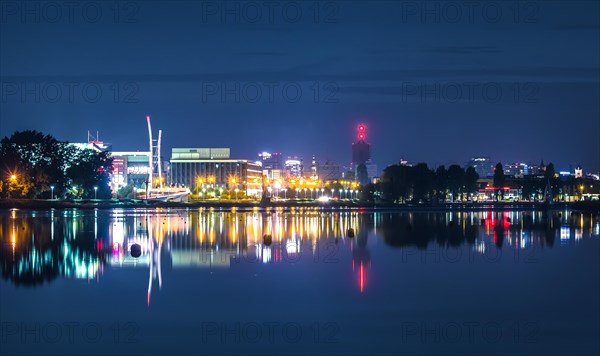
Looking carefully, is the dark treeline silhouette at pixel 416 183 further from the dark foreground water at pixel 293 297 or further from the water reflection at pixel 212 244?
the dark foreground water at pixel 293 297

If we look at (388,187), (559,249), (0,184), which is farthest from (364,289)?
(388,187)

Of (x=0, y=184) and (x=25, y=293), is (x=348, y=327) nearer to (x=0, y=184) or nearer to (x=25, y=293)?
(x=25, y=293)

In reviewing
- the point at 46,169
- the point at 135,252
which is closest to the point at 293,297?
the point at 135,252

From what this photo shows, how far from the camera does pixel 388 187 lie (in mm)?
171375

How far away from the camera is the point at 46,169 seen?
130375 millimetres

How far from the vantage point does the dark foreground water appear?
70.5ft

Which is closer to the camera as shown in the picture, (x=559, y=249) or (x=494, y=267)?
(x=494, y=267)

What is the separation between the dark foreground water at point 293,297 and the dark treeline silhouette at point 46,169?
7580 centimetres

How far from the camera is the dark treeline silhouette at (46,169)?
124 metres

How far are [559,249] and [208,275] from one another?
24.5 metres

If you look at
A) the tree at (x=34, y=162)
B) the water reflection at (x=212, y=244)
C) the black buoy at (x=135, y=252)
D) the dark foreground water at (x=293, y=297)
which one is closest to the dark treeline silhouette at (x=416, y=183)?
the tree at (x=34, y=162)

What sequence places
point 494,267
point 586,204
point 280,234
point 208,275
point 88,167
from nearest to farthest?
point 208,275
point 494,267
point 280,234
point 586,204
point 88,167

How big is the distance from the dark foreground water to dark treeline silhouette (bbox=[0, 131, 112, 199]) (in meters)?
75.8

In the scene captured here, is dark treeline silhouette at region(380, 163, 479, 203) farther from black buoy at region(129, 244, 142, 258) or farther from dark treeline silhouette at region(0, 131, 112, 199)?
black buoy at region(129, 244, 142, 258)
